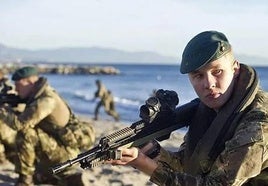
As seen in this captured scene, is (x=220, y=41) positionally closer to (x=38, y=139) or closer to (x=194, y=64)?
(x=194, y=64)

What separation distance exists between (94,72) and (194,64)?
10280cm

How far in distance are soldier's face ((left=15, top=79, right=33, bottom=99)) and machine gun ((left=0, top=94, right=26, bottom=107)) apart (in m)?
0.16

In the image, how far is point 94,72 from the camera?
106 m

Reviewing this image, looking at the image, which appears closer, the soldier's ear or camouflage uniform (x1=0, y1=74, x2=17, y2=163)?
the soldier's ear

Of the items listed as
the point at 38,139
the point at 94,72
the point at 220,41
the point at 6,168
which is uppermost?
the point at 220,41

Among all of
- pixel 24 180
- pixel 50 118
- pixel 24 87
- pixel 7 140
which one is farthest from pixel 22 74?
pixel 7 140

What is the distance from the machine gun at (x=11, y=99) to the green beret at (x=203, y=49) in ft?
16.6

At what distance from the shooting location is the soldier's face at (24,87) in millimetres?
7727

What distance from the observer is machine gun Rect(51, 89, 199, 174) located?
3152mm

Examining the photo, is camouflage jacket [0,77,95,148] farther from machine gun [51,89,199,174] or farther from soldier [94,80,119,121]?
soldier [94,80,119,121]

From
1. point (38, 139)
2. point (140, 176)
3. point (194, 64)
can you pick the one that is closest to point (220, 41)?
point (194, 64)

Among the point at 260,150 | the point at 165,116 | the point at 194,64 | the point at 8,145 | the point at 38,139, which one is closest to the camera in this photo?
the point at 260,150

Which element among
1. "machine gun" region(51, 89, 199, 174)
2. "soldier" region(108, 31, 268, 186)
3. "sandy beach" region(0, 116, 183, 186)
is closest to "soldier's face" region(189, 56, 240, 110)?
"soldier" region(108, 31, 268, 186)

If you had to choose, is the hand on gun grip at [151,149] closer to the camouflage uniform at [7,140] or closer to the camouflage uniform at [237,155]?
the camouflage uniform at [237,155]
